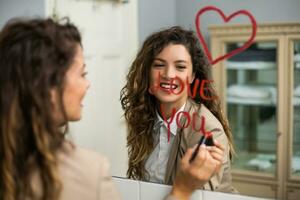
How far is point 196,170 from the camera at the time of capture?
788 millimetres

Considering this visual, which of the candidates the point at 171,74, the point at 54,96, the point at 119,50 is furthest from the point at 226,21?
the point at 54,96

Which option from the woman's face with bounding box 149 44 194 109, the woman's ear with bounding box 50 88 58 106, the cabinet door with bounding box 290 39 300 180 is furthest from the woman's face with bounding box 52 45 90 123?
the cabinet door with bounding box 290 39 300 180

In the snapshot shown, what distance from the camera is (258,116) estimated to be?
0.78 m

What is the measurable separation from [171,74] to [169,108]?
0.08m

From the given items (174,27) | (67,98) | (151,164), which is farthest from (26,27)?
(151,164)

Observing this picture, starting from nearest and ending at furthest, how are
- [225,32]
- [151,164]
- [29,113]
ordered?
1. [29,113]
2. [225,32]
3. [151,164]

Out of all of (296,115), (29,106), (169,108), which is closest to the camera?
(29,106)

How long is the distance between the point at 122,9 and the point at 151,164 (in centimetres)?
35

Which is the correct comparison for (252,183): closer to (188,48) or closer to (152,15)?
(188,48)

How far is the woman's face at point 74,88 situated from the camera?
603 millimetres

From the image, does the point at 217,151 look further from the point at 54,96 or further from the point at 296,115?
the point at 54,96

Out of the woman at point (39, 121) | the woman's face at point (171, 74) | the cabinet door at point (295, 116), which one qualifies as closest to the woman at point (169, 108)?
the woman's face at point (171, 74)

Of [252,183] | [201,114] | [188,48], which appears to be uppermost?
[188,48]

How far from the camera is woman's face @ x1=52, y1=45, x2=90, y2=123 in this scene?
0.60 m
